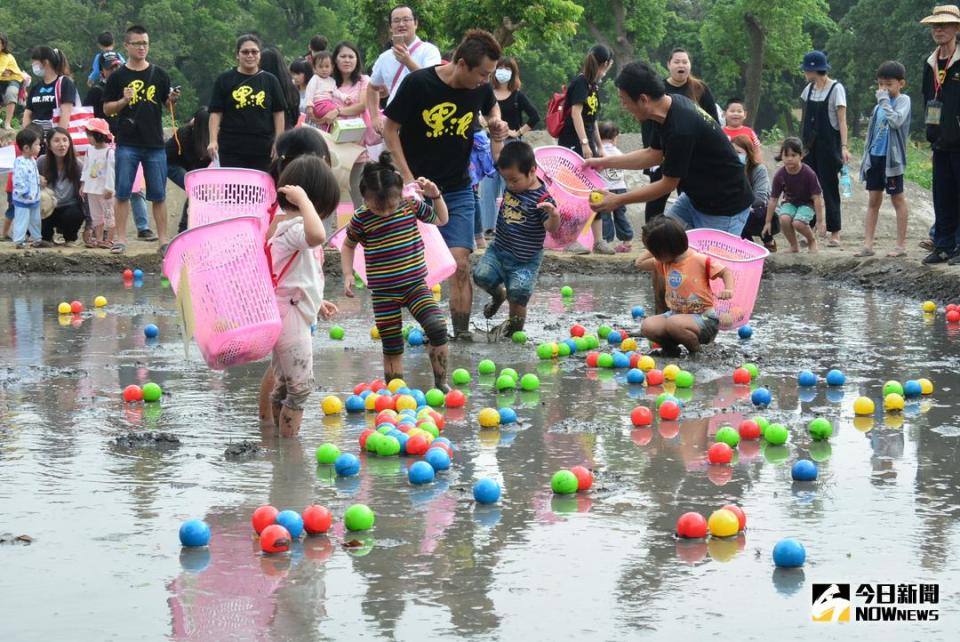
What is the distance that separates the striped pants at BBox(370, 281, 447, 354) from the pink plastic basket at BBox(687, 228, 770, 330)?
98.9 inches

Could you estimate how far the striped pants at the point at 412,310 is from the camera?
7.91m

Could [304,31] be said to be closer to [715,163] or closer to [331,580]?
[715,163]

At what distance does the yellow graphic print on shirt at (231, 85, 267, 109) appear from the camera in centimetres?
1276

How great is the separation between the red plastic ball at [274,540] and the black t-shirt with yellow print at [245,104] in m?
8.53

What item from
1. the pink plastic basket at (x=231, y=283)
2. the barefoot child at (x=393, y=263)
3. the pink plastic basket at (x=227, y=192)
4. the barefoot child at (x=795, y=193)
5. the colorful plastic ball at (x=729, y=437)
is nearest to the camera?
the pink plastic basket at (x=231, y=283)

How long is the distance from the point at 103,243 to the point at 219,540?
10.5 metres

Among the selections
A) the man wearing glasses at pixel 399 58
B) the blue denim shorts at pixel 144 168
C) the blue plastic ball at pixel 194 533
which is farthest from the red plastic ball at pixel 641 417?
the blue denim shorts at pixel 144 168

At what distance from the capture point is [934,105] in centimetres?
1213

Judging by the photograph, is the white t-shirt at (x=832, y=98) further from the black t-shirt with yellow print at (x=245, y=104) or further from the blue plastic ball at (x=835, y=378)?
the blue plastic ball at (x=835, y=378)

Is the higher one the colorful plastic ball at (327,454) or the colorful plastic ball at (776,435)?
the colorful plastic ball at (327,454)

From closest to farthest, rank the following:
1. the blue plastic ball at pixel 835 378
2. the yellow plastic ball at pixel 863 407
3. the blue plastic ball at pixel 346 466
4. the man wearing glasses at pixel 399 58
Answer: the blue plastic ball at pixel 346 466 → the yellow plastic ball at pixel 863 407 → the blue plastic ball at pixel 835 378 → the man wearing glasses at pixel 399 58

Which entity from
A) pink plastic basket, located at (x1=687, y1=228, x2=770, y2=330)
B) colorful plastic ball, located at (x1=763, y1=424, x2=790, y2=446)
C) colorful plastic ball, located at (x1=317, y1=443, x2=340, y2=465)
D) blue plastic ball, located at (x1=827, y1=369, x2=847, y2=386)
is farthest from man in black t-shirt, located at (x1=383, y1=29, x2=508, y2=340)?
colorful plastic ball, located at (x1=763, y1=424, x2=790, y2=446)

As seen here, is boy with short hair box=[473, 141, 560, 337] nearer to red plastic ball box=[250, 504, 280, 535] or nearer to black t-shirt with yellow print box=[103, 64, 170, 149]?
red plastic ball box=[250, 504, 280, 535]

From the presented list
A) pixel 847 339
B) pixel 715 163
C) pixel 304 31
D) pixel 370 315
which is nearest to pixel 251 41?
pixel 370 315
